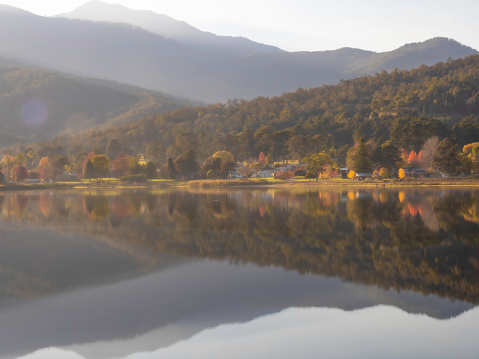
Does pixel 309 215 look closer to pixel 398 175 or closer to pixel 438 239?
pixel 438 239

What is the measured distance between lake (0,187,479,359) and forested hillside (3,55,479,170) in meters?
103

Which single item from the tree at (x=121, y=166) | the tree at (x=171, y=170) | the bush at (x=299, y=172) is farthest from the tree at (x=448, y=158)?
the tree at (x=121, y=166)

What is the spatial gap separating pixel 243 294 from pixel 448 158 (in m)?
74.8

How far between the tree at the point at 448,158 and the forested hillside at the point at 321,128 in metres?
34.1

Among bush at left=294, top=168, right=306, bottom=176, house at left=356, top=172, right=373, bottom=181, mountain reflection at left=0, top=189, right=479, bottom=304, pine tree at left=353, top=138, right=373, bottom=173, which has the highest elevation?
mountain reflection at left=0, top=189, right=479, bottom=304

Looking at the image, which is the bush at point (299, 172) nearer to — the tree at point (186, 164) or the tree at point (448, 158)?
the tree at point (186, 164)

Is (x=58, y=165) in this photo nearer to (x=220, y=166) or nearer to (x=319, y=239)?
(x=220, y=166)

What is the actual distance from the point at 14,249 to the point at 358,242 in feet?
49.3

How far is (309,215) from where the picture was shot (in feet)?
102

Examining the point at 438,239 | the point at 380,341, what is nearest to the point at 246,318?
the point at 380,341

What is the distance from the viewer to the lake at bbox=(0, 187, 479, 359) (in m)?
9.98

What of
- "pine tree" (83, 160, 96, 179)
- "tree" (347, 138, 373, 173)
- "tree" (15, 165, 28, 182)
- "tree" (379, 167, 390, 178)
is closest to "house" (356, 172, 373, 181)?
"tree" (347, 138, 373, 173)

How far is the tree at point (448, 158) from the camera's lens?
78438 millimetres

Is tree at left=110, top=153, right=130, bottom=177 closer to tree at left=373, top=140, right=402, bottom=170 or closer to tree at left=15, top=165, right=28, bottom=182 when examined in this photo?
tree at left=15, top=165, right=28, bottom=182
